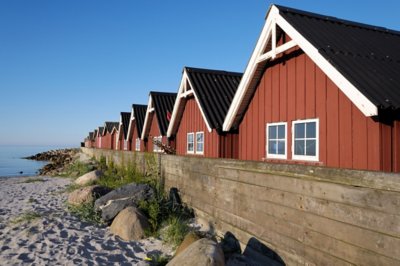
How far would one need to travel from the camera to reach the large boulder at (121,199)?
9055 millimetres

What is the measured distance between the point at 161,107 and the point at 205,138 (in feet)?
24.3

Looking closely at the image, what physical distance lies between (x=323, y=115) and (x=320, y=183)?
319 centimetres

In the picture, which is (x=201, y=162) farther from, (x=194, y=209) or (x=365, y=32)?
(x=365, y=32)

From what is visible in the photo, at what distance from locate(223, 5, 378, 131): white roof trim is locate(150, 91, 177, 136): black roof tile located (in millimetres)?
8502

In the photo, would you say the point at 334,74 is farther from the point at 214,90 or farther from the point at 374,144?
the point at 214,90

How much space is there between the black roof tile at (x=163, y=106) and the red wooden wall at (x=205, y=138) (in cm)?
238

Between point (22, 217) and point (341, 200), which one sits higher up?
point (341, 200)

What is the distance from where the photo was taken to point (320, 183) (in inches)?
179

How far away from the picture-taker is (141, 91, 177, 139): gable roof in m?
19.0

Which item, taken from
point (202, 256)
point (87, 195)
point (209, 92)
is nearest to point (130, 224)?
point (202, 256)

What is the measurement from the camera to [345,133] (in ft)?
22.2

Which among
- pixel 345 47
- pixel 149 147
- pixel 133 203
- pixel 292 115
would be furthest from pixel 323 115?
pixel 149 147

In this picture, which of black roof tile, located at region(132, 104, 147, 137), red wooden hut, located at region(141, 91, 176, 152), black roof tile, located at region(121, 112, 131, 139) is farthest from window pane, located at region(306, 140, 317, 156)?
black roof tile, located at region(121, 112, 131, 139)

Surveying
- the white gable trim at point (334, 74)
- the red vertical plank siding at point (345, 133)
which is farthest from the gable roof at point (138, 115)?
the red vertical plank siding at point (345, 133)
